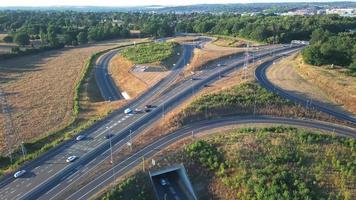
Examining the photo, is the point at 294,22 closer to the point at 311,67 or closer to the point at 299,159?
the point at 311,67

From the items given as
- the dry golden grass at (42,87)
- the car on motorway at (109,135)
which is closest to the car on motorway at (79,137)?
the car on motorway at (109,135)

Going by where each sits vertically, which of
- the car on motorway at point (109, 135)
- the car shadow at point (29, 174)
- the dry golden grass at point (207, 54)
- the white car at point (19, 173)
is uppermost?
the dry golden grass at point (207, 54)

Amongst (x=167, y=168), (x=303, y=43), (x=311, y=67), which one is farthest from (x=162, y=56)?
(x=167, y=168)

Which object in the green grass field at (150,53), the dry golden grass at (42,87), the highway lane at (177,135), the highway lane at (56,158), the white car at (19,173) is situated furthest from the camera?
the green grass field at (150,53)

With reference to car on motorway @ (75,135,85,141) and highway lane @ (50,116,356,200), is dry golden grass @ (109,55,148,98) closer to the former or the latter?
car on motorway @ (75,135,85,141)

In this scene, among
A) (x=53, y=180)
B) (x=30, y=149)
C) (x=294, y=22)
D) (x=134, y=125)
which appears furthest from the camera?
(x=294, y=22)

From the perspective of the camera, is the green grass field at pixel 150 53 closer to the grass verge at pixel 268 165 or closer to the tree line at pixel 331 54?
the tree line at pixel 331 54

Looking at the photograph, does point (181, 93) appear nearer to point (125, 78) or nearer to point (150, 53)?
point (125, 78)
